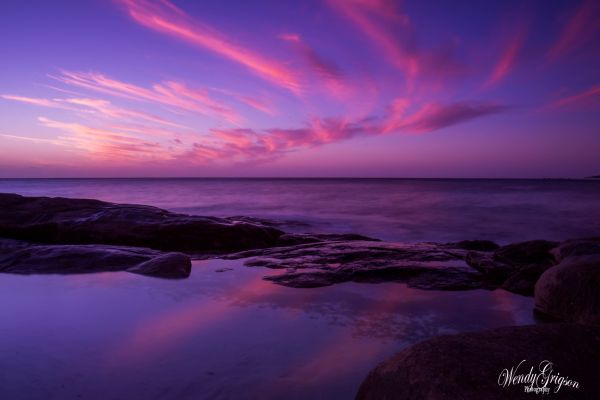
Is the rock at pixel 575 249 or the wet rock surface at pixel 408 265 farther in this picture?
the rock at pixel 575 249

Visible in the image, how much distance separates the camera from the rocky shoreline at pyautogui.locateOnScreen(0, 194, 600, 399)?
216 centimetres

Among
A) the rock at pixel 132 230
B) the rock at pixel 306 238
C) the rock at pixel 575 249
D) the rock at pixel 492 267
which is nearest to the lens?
the rock at pixel 492 267

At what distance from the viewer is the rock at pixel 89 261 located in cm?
658

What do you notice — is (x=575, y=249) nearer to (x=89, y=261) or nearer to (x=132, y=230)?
(x=89, y=261)

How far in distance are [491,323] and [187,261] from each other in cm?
497

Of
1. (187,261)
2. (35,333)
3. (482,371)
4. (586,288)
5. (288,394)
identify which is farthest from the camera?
(187,261)

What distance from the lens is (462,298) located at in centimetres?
534

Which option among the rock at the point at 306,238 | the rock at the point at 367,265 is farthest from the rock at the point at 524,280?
the rock at the point at 306,238

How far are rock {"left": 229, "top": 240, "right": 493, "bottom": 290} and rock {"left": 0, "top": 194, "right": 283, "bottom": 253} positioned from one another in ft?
5.06

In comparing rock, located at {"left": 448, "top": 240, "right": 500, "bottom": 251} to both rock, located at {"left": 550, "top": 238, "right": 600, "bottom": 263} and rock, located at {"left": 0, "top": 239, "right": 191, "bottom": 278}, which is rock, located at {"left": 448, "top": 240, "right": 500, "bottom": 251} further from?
rock, located at {"left": 0, "top": 239, "right": 191, "bottom": 278}

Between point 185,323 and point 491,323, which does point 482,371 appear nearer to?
point 491,323

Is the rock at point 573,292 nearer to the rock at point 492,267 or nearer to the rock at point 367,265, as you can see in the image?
the rock at point 367,265

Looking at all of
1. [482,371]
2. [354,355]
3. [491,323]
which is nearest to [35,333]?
[354,355]

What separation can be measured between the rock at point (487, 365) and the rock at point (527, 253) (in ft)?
18.8
